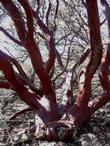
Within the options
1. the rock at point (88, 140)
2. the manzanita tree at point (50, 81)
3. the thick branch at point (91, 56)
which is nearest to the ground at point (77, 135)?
the rock at point (88, 140)

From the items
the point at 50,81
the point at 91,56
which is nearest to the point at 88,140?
the point at 50,81

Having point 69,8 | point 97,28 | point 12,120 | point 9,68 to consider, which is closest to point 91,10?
point 97,28

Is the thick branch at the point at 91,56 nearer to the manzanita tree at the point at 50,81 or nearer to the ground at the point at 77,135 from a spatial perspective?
the manzanita tree at the point at 50,81

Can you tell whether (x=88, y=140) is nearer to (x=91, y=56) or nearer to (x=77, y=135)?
(x=77, y=135)

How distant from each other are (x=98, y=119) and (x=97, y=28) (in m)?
1.92

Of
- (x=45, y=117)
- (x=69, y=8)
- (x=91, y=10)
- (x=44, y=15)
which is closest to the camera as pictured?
(x=91, y=10)

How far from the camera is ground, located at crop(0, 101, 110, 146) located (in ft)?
18.3

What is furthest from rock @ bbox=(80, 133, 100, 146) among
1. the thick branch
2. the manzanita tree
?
the thick branch

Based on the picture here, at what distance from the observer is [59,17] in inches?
361

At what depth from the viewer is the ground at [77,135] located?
5570 mm

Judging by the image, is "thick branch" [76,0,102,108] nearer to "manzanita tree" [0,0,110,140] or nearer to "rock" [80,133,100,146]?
"manzanita tree" [0,0,110,140]

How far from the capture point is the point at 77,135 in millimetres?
5703

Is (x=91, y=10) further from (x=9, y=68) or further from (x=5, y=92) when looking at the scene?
(x=5, y=92)

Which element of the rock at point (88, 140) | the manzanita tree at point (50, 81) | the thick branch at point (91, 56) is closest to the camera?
the thick branch at point (91, 56)
